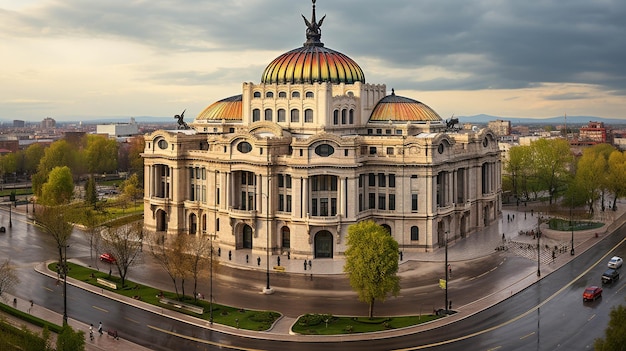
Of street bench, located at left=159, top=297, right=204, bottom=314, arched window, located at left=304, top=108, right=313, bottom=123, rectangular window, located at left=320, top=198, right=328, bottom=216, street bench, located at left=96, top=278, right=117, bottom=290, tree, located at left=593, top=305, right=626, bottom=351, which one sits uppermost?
arched window, located at left=304, top=108, right=313, bottom=123

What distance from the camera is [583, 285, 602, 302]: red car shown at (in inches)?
2735

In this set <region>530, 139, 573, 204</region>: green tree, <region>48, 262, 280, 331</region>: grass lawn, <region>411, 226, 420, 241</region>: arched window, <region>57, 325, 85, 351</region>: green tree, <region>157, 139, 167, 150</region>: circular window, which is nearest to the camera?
<region>57, 325, 85, 351</region>: green tree

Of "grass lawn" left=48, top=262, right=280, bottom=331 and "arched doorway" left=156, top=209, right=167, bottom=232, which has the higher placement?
"arched doorway" left=156, top=209, right=167, bottom=232

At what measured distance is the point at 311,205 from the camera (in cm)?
9312

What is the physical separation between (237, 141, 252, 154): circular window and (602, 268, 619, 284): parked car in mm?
52400

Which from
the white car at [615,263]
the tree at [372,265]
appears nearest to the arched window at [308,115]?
the tree at [372,265]

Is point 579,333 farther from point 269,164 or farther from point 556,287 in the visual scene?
point 269,164

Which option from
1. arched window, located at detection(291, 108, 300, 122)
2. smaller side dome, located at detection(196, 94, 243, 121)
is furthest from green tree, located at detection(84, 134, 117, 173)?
arched window, located at detection(291, 108, 300, 122)

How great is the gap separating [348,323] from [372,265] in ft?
20.9

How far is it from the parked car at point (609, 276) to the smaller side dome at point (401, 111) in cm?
4248

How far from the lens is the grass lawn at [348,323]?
60.5 meters

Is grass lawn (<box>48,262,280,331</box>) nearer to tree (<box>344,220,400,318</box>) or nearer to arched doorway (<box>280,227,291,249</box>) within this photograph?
tree (<box>344,220,400,318</box>)

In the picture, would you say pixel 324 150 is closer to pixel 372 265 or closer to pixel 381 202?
pixel 381 202

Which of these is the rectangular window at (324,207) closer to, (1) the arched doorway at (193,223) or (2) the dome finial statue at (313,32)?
(1) the arched doorway at (193,223)
